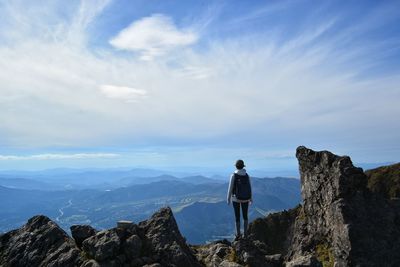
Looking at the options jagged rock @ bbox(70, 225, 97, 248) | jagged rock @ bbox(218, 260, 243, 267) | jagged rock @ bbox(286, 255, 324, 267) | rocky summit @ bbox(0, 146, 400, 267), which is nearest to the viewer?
jagged rock @ bbox(286, 255, 324, 267)

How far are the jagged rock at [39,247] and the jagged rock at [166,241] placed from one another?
5498 mm

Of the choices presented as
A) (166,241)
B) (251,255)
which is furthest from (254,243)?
(166,241)

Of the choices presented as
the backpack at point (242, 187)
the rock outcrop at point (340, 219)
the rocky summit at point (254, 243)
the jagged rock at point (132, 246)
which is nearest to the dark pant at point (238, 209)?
the backpack at point (242, 187)

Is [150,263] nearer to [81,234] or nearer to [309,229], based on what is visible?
[81,234]

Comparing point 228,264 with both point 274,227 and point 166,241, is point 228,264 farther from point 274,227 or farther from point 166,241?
point 274,227

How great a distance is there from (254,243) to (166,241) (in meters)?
7.58

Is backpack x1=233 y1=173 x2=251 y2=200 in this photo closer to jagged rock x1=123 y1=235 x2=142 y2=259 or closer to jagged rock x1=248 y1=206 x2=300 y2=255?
jagged rock x1=123 y1=235 x2=142 y2=259

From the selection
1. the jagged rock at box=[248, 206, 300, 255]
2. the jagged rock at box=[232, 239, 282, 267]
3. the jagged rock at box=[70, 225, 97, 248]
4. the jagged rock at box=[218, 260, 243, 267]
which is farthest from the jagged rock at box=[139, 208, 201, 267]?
the jagged rock at box=[248, 206, 300, 255]

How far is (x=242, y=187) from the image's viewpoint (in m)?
31.1

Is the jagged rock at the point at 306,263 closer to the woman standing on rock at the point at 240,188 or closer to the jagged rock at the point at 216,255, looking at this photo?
the jagged rock at the point at 216,255

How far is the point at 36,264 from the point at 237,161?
56.8 feet

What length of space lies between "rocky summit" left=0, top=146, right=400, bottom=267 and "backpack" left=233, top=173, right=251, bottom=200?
3.46 meters

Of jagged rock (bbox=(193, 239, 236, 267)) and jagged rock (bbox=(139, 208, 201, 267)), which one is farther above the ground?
jagged rock (bbox=(139, 208, 201, 267))

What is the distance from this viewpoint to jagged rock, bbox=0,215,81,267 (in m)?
26.9
